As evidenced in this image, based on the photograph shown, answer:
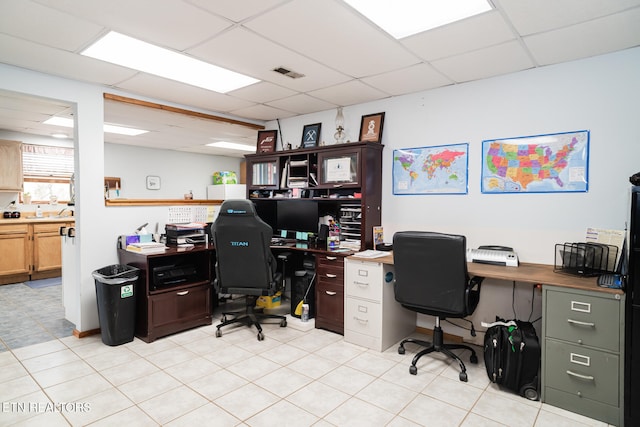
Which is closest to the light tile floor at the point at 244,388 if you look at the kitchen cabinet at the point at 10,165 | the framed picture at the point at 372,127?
the framed picture at the point at 372,127

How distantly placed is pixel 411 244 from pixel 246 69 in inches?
81.5

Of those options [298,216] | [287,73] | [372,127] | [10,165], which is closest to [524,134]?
[372,127]

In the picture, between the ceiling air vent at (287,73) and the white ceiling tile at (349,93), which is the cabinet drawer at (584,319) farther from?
the ceiling air vent at (287,73)

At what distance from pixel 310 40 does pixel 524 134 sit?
6.60 ft

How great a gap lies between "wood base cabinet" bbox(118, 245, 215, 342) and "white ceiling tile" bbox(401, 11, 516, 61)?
2.81 meters

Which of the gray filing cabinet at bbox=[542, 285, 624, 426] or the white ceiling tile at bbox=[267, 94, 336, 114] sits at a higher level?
the white ceiling tile at bbox=[267, 94, 336, 114]

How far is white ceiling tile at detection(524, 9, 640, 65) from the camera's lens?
88.9 inches

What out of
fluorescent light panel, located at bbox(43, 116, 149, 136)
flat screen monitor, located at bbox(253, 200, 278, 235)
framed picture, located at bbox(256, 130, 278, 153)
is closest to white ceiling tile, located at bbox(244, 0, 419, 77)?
framed picture, located at bbox(256, 130, 278, 153)

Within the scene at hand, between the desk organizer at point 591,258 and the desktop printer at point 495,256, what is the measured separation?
37cm

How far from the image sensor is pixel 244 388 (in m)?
2.56

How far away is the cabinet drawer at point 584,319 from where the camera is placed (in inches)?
86.0

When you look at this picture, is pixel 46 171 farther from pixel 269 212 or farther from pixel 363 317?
pixel 363 317

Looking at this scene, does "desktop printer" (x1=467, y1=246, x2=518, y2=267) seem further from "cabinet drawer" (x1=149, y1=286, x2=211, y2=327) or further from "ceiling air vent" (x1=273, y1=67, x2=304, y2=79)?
"cabinet drawer" (x1=149, y1=286, x2=211, y2=327)

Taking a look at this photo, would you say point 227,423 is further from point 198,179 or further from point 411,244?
point 198,179
